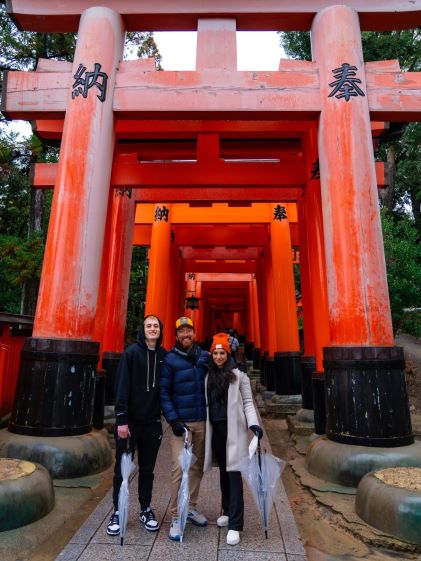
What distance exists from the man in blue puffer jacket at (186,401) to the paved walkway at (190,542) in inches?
8.5

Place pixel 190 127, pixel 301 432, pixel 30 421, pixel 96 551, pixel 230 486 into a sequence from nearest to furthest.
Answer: pixel 96 551
pixel 230 486
pixel 30 421
pixel 190 127
pixel 301 432

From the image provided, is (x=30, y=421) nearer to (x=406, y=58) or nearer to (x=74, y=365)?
(x=74, y=365)

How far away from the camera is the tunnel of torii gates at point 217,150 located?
4.49 meters

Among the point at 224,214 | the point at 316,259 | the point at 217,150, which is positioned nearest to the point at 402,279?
the point at 224,214

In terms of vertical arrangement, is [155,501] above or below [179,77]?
below

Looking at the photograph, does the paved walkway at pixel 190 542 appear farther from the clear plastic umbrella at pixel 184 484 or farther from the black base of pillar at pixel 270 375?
the black base of pillar at pixel 270 375

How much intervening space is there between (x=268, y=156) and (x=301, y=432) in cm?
569

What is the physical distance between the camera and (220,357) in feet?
10.5

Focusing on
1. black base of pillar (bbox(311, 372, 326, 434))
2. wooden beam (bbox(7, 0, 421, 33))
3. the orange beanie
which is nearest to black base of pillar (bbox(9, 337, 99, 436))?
the orange beanie

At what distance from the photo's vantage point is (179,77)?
549cm

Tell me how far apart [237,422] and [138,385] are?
0.85 meters

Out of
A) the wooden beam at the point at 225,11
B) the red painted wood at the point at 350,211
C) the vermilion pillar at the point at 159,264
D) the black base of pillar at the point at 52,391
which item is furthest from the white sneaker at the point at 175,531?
the vermilion pillar at the point at 159,264

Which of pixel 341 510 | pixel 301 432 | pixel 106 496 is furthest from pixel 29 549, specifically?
pixel 301 432

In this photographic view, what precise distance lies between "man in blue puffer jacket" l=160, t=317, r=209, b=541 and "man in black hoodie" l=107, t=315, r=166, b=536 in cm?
13
